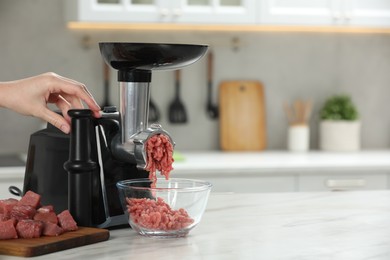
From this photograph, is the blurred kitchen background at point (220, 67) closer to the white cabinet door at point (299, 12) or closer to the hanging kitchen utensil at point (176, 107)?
the hanging kitchen utensil at point (176, 107)

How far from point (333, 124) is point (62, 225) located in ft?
9.07

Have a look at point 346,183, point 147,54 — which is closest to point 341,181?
point 346,183

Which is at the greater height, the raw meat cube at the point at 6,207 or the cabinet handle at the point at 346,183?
the raw meat cube at the point at 6,207

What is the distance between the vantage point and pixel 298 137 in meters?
4.25

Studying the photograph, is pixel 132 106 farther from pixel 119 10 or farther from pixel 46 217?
pixel 119 10

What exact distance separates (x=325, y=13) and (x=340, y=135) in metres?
0.68

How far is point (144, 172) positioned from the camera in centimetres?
198

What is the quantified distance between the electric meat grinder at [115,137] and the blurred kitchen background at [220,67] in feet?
7.37

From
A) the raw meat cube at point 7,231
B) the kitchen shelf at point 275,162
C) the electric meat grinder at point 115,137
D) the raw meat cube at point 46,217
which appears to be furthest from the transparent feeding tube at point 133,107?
the kitchen shelf at point 275,162

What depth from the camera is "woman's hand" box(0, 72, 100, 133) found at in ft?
6.22

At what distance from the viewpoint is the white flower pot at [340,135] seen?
427 cm

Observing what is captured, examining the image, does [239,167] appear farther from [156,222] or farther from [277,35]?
[156,222]

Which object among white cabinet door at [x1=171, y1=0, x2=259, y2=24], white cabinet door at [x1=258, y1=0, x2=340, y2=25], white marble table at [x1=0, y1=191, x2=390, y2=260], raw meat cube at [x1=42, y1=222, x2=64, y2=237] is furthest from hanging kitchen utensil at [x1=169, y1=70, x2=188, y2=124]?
raw meat cube at [x1=42, y1=222, x2=64, y2=237]

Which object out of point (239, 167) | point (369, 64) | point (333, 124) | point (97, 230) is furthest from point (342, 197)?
point (369, 64)
